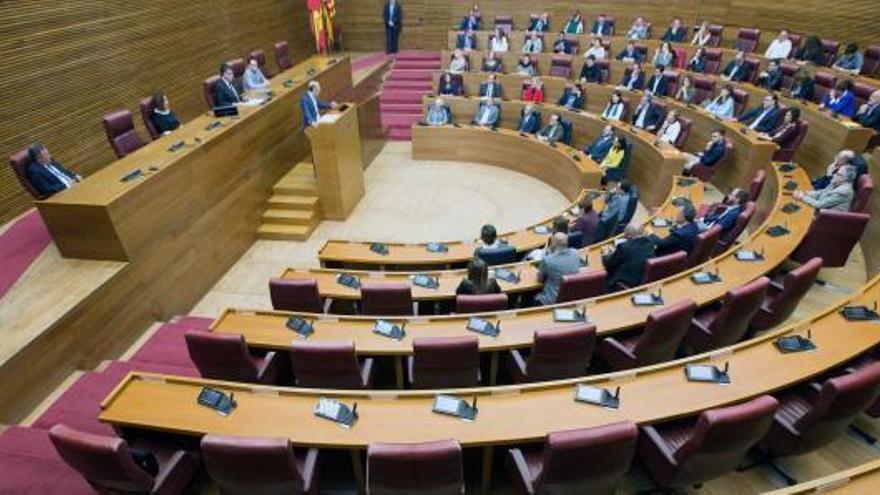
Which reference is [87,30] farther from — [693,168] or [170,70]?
[693,168]

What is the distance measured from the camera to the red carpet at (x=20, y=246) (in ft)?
15.3

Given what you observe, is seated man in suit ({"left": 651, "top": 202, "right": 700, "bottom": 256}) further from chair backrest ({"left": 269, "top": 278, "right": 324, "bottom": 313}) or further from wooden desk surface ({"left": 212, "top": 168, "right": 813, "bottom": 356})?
chair backrest ({"left": 269, "top": 278, "right": 324, "bottom": 313})

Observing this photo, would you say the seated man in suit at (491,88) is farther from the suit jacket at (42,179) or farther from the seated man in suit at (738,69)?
the suit jacket at (42,179)

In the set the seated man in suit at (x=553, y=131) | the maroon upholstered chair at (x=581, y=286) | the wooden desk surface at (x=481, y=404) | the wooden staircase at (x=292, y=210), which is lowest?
the wooden staircase at (x=292, y=210)

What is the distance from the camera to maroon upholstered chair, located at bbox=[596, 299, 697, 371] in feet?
11.3

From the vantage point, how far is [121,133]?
20.4 ft

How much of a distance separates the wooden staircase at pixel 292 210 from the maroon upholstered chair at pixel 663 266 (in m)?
4.47

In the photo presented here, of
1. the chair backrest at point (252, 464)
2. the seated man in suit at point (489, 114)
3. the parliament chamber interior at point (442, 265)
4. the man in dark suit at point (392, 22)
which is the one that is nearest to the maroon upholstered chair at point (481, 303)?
the parliament chamber interior at point (442, 265)

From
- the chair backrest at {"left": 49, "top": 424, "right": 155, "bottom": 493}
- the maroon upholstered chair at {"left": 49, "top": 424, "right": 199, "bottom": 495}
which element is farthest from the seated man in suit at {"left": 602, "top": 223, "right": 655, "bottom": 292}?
the chair backrest at {"left": 49, "top": 424, "right": 155, "bottom": 493}

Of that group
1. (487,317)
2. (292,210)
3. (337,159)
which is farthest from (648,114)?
(487,317)

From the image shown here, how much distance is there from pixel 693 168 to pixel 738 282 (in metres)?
3.65

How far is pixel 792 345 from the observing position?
3.23m

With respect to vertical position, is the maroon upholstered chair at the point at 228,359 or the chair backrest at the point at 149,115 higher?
the chair backrest at the point at 149,115

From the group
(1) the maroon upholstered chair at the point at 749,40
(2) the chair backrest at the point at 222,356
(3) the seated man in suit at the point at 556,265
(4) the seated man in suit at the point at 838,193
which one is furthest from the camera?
(1) the maroon upholstered chair at the point at 749,40
